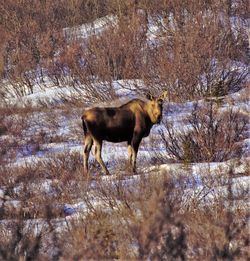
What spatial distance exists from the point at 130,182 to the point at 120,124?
3.34m

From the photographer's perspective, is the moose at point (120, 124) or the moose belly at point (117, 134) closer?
the moose at point (120, 124)

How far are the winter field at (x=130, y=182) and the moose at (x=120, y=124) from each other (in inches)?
13.0

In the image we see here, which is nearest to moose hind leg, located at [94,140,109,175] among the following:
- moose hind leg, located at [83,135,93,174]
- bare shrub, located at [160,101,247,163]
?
moose hind leg, located at [83,135,93,174]

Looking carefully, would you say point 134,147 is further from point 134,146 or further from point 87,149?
point 87,149

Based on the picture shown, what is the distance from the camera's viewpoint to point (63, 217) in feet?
25.6

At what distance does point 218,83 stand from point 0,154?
288 inches

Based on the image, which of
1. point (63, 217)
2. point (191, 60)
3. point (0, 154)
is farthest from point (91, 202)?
point (191, 60)

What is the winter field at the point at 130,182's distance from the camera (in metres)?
6.41

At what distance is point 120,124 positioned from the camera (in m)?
11.8

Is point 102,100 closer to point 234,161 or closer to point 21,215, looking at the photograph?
point 234,161

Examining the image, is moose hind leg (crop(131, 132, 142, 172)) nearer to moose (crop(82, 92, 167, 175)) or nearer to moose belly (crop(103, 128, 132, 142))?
moose (crop(82, 92, 167, 175))

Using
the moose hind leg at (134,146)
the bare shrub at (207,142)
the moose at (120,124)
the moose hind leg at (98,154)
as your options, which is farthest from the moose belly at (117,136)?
the bare shrub at (207,142)

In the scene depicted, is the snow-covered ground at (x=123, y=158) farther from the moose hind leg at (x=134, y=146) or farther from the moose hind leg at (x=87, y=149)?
the moose hind leg at (x=87, y=149)

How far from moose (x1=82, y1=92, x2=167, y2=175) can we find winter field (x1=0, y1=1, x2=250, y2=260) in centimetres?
33
